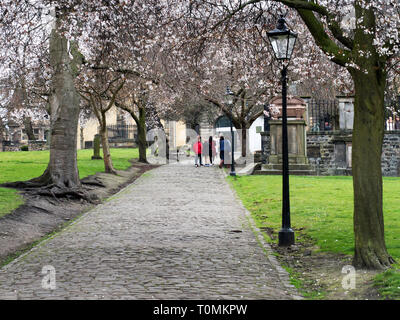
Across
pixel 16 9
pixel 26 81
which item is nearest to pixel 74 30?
pixel 16 9

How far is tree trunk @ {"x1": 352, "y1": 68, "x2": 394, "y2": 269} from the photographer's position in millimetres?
8070

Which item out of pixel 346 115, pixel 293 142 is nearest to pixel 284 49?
pixel 293 142

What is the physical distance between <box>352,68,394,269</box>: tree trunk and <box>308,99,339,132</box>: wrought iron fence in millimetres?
21926

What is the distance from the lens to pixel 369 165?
26.7 feet

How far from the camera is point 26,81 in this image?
3061cm

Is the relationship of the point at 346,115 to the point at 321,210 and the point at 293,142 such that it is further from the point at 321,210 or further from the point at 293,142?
the point at 321,210

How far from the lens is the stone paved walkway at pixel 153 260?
7.08 metres

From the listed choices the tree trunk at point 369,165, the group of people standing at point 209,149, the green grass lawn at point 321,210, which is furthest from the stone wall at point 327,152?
the tree trunk at point 369,165

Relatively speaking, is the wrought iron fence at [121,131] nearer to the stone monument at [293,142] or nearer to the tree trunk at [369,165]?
the stone monument at [293,142]

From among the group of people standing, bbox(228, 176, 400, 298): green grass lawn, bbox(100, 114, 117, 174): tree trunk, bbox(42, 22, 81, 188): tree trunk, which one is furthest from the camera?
the group of people standing

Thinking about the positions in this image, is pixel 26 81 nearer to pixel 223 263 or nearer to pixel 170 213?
pixel 170 213

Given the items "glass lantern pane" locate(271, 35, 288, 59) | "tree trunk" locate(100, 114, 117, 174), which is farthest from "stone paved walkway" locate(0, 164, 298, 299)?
"tree trunk" locate(100, 114, 117, 174)

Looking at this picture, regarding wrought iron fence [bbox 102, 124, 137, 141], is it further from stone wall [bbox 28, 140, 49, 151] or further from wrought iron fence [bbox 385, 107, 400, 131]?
wrought iron fence [bbox 385, 107, 400, 131]

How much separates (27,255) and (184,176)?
1824 cm
